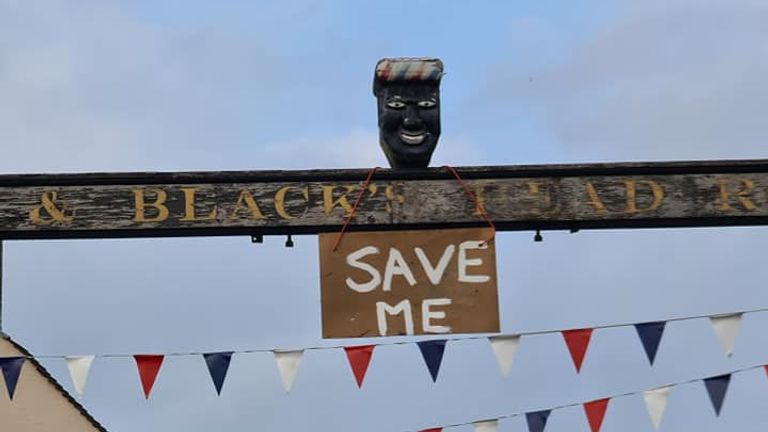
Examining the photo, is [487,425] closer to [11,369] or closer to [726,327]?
[726,327]

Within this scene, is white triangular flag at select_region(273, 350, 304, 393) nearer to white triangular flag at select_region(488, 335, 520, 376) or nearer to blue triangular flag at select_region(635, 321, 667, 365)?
white triangular flag at select_region(488, 335, 520, 376)

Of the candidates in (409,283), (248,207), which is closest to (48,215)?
(248,207)

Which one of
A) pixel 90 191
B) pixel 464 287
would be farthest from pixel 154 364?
pixel 464 287

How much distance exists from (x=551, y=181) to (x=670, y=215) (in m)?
0.69

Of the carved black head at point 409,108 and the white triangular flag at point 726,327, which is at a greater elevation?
the carved black head at point 409,108

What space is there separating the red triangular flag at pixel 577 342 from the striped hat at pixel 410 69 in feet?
5.86

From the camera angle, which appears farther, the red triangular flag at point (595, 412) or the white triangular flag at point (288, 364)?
the red triangular flag at point (595, 412)

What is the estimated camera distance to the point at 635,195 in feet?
28.0

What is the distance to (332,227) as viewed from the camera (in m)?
8.37

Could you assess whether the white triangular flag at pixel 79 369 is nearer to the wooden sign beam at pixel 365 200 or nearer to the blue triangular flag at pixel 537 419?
the wooden sign beam at pixel 365 200

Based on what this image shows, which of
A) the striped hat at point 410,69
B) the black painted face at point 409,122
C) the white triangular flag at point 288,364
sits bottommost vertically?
the white triangular flag at point 288,364

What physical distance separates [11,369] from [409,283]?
2.40 metres

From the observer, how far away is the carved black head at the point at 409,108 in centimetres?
855

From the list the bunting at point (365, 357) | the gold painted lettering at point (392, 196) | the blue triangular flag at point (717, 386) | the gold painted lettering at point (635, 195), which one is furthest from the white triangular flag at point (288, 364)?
the blue triangular flag at point (717, 386)
